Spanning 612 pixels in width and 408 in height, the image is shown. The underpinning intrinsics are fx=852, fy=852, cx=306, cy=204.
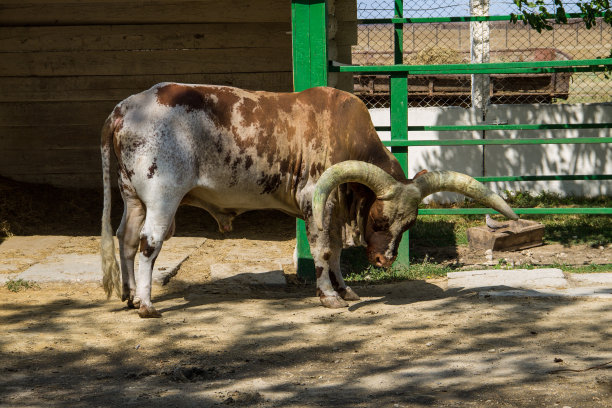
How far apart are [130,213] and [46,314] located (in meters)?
1.00

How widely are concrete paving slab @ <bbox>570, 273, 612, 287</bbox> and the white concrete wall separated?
13.7ft

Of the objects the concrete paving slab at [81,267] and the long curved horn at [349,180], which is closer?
the long curved horn at [349,180]

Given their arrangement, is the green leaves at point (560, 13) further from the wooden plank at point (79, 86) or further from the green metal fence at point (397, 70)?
the wooden plank at point (79, 86)

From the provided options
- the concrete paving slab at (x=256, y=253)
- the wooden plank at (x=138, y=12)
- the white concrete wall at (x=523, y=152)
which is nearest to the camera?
the concrete paving slab at (x=256, y=253)

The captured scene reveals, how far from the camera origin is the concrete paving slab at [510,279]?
692cm

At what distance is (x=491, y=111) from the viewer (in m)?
11.7

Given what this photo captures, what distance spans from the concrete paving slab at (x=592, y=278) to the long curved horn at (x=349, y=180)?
75.8 inches

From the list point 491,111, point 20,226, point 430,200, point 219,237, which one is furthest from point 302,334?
point 491,111

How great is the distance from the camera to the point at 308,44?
7.52m

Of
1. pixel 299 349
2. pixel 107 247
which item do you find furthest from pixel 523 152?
pixel 299 349

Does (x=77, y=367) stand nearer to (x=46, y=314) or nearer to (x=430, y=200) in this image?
(x=46, y=314)

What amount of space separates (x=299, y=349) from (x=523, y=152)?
22.8 feet

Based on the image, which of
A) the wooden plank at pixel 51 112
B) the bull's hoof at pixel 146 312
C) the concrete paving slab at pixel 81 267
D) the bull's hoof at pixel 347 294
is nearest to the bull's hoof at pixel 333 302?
the bull's hoof at pixel 347 294

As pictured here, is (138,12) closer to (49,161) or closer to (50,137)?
(50,137)
